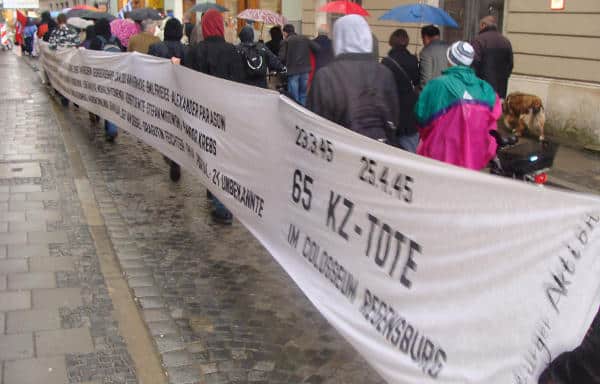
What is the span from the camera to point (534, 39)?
38.7ft

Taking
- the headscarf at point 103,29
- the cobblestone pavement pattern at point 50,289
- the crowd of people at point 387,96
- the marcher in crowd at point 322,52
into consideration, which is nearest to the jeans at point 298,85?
the marcher in crowd at point 322,52

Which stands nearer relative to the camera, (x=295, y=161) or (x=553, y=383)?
(x=553, y=383)

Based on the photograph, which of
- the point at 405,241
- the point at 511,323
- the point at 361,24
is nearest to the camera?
the point at 511,323

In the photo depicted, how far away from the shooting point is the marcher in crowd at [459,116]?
5.09 meters

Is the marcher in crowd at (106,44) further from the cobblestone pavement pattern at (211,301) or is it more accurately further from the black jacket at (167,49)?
the cobblestone pavement pattern at (211,301)

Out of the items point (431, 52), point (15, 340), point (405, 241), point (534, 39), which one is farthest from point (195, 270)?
point (534, 39)

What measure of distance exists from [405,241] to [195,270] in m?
2.86

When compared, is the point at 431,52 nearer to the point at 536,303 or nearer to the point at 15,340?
the point at 15,340

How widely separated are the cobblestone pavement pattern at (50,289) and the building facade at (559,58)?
7166 mm

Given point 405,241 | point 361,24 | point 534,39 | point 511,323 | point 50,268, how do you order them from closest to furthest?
point 511,323 < point 405,241 < point 361,24 < point 50,268 < point 534,39

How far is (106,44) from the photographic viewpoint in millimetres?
11445

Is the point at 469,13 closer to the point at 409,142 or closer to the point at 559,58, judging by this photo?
the point at 559,58

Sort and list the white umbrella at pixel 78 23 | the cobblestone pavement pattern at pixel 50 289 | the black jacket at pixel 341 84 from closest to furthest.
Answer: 1. the cobblestone pavement pattern at pixel 50 289
2. the black jacket at pixel 341 84
3. the white umbrella at pixel 78 23

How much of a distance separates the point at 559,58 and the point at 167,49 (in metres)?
6.13
